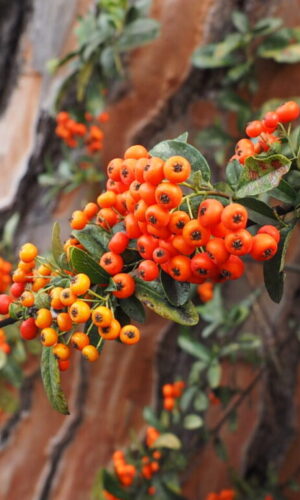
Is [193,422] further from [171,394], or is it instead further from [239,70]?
[239,70]

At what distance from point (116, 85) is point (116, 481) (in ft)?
4.57

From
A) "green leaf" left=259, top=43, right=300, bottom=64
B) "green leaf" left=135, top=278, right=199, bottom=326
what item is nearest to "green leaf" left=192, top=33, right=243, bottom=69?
"green leaf" left=259, top=43, right=300, bottom=64

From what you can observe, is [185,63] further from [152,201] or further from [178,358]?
[152,201]

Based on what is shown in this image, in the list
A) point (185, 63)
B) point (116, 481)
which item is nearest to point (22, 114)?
point (185, 63)

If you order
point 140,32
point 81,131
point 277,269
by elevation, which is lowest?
point 277,269

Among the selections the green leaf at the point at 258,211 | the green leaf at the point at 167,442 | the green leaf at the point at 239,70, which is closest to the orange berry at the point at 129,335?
the green leaf at the point at 258,211

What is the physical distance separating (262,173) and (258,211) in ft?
0.17

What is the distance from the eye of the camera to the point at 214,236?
1.96 ft

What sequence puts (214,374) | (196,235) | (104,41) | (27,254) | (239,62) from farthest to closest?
(239,62) < (104,41) < (214,374) < (27,254) < (196,235)

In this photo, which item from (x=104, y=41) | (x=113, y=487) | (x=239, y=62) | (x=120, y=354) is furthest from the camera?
(x=120, y=354)

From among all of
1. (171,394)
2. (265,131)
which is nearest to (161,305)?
(265,131)

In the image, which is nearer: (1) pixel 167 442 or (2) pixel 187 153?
(2) pixel 187 153

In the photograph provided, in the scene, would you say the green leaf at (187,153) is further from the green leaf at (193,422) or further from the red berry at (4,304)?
the green leaf at (193,422)

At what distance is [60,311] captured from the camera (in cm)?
65
